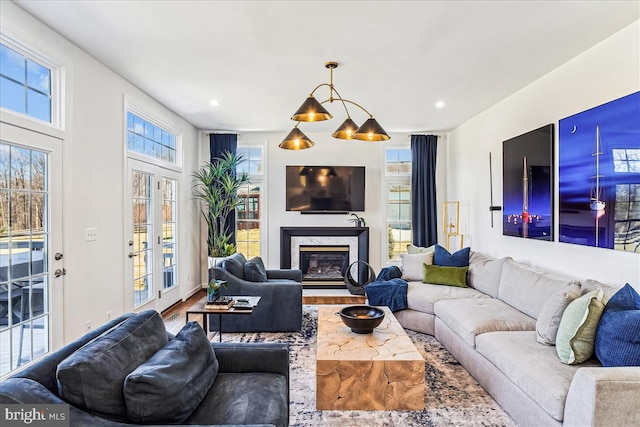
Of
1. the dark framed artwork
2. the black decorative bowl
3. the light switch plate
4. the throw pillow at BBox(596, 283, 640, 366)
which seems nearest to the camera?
the throw pillow at BBox(596, 283, 640, 366)

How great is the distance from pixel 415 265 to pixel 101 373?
4.02 m

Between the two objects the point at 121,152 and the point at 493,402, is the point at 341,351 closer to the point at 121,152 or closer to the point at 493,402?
the point at 493,402

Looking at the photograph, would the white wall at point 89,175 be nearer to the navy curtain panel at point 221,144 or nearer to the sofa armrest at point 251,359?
the sofa armrest at point 251,359

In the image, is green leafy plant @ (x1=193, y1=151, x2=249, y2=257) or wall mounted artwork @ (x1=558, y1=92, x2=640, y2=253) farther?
green leafy plant @ (x1=193, y1=151, x2=249, y2=257)

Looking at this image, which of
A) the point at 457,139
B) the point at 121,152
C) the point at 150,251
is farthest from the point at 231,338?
the point at 457,139

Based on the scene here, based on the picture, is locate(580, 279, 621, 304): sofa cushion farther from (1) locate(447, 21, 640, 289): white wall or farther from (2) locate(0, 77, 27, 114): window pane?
(2) locate(0, 77, 27, 114): window pane

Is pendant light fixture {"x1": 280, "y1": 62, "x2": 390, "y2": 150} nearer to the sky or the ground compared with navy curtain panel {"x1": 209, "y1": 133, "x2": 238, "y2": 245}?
nearer to the ground

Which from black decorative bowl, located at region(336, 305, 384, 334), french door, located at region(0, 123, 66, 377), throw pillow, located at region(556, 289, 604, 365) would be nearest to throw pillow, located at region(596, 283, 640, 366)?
throw pillow, located at region(556, 289, 604, 365)

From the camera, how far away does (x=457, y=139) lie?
6227mm

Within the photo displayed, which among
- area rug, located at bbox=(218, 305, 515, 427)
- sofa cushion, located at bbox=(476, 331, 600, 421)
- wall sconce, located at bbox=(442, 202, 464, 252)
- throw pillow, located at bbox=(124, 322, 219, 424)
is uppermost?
wall sconce, located at bbox=(442, 202, 464, 252)

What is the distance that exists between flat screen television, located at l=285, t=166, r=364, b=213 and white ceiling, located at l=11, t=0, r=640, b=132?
195cm

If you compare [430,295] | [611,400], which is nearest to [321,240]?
[430,295]

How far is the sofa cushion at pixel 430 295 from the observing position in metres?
4.08

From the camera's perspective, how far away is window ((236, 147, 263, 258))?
6605 mm
